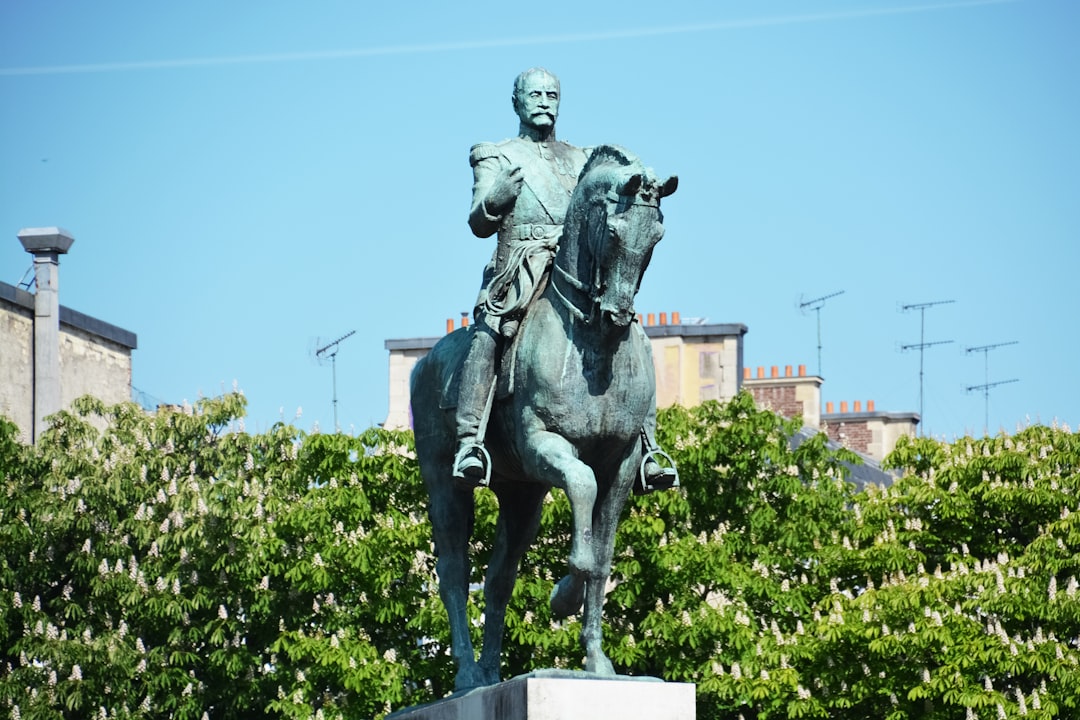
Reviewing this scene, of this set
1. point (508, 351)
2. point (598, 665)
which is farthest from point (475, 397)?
point (598, 665)

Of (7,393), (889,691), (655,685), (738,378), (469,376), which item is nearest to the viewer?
(655,685)

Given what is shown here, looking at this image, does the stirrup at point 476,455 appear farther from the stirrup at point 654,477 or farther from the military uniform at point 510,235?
the stirrup at point 654,477

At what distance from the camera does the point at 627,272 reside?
15.5 meters

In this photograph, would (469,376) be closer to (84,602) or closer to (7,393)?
(84,602)

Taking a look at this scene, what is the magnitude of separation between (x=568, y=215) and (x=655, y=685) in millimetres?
3091

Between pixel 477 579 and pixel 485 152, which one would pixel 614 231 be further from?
pixel 477 579

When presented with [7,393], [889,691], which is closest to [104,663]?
[889,691]

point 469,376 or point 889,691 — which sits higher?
point 469,376

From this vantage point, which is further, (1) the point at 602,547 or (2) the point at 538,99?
(2) the point at 538,99

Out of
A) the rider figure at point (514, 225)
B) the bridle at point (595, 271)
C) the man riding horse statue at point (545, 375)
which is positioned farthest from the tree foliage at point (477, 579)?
the bridle at point (595, 271)

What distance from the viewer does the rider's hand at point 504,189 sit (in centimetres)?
1686

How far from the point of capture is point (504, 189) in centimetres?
1686

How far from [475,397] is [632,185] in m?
1.99

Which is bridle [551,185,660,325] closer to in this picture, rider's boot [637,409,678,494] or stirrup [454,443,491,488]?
rider's boot [637,409,678,494]
